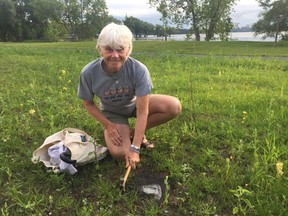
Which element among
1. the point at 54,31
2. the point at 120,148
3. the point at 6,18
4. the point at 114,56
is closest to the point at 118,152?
the point at 120,148

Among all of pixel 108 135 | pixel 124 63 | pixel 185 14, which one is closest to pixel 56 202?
pixel 108 135

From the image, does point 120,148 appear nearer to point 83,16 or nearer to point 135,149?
point 135,149

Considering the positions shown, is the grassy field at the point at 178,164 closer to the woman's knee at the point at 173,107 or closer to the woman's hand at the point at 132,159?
the woman's hand at the point at 132,159

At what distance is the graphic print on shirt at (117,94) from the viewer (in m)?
3.38

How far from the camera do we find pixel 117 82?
3338 mm

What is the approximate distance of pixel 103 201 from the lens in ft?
9.19

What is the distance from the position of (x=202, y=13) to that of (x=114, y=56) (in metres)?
37.0

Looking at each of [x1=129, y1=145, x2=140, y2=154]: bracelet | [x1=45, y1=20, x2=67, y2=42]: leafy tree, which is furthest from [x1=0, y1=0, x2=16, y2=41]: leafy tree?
[x1=129, y1=145, x2=140, y2=154]: bracelet

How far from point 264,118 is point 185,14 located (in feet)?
118

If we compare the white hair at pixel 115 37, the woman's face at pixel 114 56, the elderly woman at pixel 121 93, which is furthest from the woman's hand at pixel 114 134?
the white hair at pixel 115 37

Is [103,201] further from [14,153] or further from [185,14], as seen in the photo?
[185,14]

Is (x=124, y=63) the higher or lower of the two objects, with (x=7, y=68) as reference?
higher

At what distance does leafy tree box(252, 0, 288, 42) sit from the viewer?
29106 millimetres

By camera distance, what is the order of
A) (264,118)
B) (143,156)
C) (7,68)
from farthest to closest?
(7,68), (264,118), (143,156)
